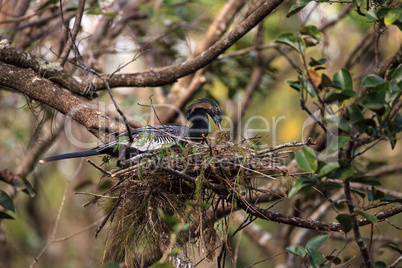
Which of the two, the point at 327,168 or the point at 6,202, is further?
the point at 6,202

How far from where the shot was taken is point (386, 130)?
2.18 meters

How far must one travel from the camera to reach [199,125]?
4.54m

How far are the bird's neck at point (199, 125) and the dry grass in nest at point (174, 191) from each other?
3.72 feet

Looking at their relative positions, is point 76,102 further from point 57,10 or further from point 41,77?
point 57,10

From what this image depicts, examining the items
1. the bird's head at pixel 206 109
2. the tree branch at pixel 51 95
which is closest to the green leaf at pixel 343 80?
the tree branch at pixel 51 95

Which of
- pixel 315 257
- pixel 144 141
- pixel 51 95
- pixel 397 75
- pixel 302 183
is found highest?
pixel 51 95

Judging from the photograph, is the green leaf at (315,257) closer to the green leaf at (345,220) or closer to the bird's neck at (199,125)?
the green leaf at (345,220)

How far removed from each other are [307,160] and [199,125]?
241cm

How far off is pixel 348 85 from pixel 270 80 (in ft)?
17.9

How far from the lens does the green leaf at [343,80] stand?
217 cm

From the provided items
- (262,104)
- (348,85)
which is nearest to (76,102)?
(348,85)

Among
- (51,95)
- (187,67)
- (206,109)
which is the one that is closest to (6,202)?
(51,95)

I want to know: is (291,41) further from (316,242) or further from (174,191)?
(174,191)

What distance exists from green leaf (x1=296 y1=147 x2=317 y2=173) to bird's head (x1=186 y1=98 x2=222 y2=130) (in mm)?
2424
